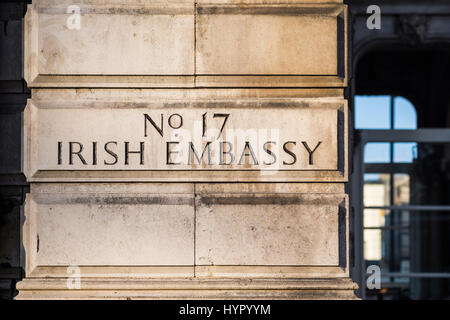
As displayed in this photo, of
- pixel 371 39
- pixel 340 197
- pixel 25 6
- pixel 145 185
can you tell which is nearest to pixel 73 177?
pixel 145 185

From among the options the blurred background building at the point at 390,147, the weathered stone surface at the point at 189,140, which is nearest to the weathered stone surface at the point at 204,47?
the weathered stone surface at the point at 189,140

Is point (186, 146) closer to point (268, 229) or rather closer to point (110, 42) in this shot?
point (268, 229)

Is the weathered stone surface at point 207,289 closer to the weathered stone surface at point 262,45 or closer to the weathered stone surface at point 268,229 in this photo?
the weathered stone surface at point 268,229

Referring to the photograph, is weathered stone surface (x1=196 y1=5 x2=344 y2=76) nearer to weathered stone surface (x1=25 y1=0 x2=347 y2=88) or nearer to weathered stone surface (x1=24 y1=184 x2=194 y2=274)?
weathered stone surface (x1=25 y1=0 x2=347 y2=88)

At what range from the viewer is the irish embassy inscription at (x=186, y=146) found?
4625 millimetres

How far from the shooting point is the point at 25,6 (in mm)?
4828

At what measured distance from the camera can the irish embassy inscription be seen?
182 inches

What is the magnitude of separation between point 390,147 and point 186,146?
3.13 m

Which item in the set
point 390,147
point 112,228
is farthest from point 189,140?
point 390,147

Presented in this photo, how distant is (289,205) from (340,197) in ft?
1.61

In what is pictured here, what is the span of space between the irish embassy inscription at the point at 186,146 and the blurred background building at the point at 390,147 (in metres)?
0.26

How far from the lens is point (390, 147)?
21.2 ft

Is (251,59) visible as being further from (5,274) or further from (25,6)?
(5,274)
